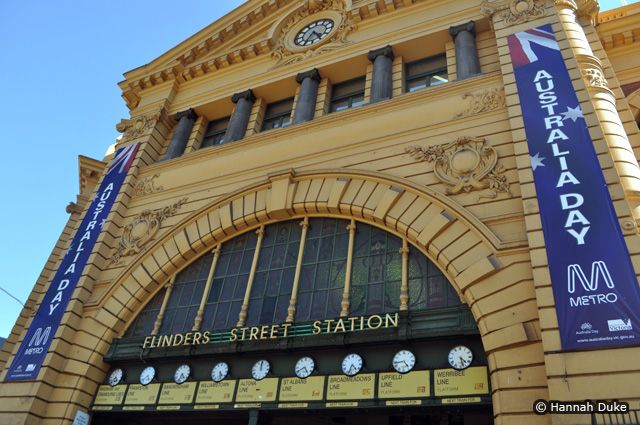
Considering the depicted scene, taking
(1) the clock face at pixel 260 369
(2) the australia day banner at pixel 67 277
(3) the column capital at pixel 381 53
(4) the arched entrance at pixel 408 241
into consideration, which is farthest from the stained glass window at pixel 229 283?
(3) the column capital at pixel 381 53

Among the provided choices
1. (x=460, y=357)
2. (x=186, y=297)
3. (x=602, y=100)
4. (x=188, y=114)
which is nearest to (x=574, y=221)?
(x=460, y=357)

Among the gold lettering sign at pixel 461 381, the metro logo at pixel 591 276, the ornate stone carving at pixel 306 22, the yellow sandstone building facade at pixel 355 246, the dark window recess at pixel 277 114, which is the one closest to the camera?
the metro logo at pixel 591 276

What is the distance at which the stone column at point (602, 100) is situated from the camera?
38.4ft

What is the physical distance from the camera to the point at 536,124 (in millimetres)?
13703

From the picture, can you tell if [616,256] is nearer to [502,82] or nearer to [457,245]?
[457,245]

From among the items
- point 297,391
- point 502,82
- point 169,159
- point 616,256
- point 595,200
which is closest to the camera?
point 616,256

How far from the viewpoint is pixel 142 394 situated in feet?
50.7

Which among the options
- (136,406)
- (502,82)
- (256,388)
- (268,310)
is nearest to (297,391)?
(256,388)

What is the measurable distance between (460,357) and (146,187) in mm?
15619

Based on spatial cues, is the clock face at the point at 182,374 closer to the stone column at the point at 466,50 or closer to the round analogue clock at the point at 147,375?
the round analogue clock at the point at 147,375

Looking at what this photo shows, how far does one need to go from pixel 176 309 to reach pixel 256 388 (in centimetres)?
526

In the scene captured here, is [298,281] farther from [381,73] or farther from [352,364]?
[381,73]

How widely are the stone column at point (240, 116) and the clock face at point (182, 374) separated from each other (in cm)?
1026

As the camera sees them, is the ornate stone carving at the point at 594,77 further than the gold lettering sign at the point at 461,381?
Yes
